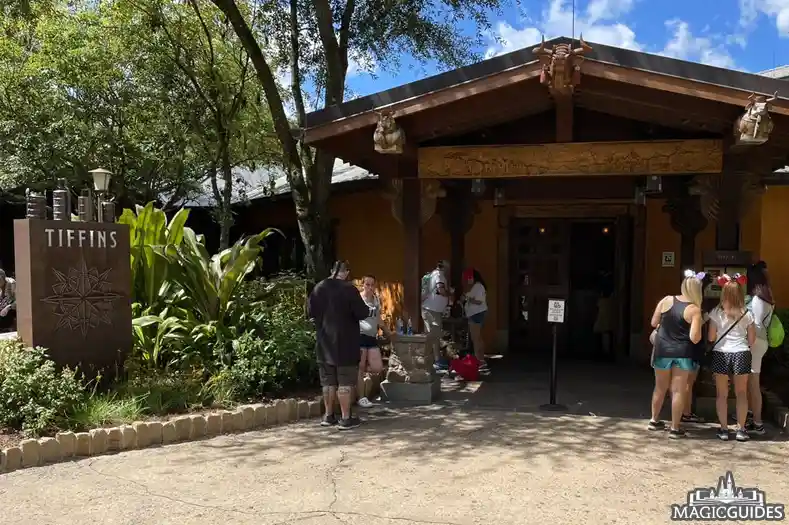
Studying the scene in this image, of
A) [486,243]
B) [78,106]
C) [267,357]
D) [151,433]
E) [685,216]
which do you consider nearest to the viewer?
[151,433]

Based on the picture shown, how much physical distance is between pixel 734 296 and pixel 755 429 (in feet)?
4.36

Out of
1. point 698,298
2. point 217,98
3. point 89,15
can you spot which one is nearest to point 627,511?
point 698,298

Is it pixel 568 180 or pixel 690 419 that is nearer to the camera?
pixel 690 419

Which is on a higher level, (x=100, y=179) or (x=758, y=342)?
(x=100, y=179)

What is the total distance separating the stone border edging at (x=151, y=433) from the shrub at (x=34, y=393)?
227 mm

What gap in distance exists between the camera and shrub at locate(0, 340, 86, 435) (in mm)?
5223

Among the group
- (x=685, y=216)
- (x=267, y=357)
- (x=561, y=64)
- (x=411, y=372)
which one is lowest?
(x=411, y=372)

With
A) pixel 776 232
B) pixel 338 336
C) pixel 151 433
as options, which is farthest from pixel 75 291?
pixel 776 232

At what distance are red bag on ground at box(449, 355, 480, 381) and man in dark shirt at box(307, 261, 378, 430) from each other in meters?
2.42

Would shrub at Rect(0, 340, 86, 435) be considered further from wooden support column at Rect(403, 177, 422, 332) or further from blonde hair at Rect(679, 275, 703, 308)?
blonde hair at Rect(679, 275, 703, 308)

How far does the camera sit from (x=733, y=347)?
5.73 m

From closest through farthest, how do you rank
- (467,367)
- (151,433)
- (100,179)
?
1. (151,433)
2. (100,179)
3. (467,367)

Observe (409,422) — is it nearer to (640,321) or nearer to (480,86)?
(480,86)

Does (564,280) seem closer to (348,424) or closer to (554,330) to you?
(554,330)
